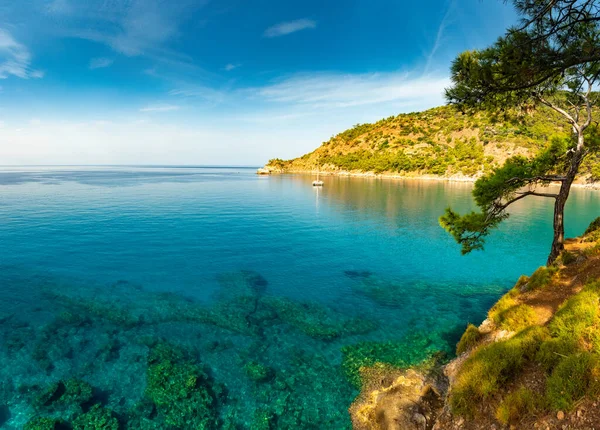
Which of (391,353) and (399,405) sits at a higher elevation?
(399,405)

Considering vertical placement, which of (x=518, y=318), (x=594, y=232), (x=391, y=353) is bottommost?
(x=391, y=353)

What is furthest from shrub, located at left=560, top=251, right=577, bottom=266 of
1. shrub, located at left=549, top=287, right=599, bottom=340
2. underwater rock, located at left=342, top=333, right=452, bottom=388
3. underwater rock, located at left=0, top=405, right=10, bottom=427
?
underwater rock, located at left=0, top=405, right=10, bottom=427

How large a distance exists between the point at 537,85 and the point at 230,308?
786 inches

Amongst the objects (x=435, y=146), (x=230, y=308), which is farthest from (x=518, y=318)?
(x=435, y=146)

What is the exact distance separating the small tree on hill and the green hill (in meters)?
95.2

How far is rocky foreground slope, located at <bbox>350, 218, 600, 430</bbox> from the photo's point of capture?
6.56 m

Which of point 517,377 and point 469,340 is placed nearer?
point 517,377

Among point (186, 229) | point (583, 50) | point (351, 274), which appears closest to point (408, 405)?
point (583, 50)

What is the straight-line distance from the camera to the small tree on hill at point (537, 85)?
8789 mm

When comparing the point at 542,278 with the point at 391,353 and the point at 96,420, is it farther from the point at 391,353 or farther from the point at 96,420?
the point at 96,420

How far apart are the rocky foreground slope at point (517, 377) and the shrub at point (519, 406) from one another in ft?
0.06

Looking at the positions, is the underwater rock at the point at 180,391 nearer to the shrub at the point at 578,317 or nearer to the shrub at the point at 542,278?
the shrub at the point at 578,317

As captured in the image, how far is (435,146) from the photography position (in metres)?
143

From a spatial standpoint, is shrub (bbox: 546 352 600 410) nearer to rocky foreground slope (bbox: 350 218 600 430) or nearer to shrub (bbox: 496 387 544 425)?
rocky foreground slope (bbox: 350 218 600 430)
